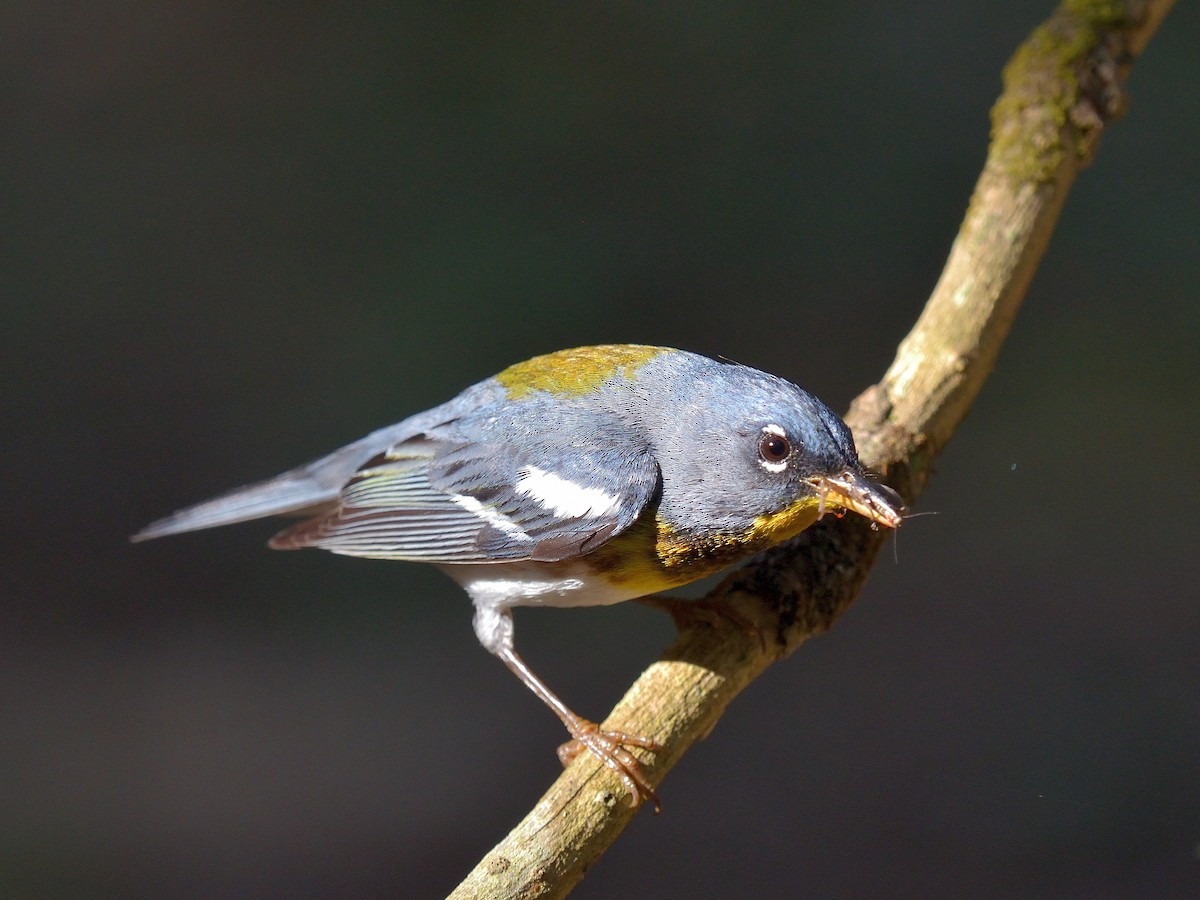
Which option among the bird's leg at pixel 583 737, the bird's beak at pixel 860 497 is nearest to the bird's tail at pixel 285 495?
the bird's leg at pixel 583 737

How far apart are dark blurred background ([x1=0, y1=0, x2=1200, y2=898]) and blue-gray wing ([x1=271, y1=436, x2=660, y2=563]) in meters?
2.70

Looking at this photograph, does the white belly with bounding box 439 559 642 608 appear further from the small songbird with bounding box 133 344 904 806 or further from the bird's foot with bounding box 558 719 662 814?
the bird's foot with bounding box 558 719 662 814

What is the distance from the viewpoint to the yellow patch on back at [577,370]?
3416 millimetres

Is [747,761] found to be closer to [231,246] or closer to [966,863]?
[966,863]

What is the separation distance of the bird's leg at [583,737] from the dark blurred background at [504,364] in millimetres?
2608

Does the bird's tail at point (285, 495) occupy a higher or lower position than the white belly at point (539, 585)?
higher

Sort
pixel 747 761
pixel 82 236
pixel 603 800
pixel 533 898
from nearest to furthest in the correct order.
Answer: pixel 533 898 < pixel 603 800 < pixel 747 761 < pixel 82 236

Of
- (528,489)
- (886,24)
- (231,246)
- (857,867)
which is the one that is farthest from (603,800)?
(886,24)

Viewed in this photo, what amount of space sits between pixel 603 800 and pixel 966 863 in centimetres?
344

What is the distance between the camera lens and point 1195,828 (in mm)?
5453

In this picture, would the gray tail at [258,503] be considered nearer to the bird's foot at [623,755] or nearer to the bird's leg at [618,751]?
the bird's leg at [618,751]

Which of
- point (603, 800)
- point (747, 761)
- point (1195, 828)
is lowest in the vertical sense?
point (1195, 828)

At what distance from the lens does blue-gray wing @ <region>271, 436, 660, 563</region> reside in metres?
3.11

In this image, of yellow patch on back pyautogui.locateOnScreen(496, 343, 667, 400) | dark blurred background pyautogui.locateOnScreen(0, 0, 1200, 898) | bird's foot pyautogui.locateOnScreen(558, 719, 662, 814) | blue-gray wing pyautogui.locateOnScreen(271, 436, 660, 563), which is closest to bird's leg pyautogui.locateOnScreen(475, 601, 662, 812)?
bird's foot pyautogui.locateOnScreen(558, 719, 662, 814)
